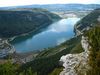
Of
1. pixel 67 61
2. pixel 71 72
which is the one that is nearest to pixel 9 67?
pixel 67 61

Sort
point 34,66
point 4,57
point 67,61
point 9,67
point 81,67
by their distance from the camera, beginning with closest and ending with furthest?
point 81,67, point 67,61, point 9,67, point 34,66, point 4,57

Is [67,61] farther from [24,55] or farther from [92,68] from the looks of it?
[24,55]

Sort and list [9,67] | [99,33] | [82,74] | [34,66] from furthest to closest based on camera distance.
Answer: [34,66], [9,67], [99,33], [82,74]

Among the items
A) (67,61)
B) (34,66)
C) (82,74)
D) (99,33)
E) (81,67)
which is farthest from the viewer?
(34,66)

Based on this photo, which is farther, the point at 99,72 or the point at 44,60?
the point at 44,60

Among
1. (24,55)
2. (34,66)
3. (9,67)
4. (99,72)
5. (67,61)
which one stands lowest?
(24,55)

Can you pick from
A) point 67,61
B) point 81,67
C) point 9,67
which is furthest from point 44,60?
point 81,67

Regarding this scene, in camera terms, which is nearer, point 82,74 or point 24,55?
point 82,74

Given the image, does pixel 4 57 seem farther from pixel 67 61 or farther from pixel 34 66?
pixel 67 61

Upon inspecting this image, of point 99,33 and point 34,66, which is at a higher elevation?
point 99,33
